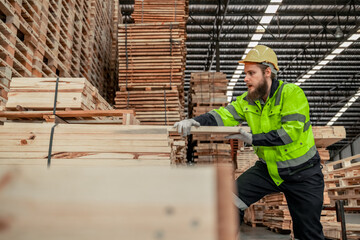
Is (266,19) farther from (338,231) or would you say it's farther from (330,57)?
(338,231)

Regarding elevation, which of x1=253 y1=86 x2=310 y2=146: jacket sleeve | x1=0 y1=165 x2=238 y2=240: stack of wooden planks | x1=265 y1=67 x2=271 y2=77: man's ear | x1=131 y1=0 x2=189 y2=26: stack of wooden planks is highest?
x1=131 y1=0 x2=189 y2=26: stack of wooden planks

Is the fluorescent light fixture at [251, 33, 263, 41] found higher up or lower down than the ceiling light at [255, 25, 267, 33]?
lower down

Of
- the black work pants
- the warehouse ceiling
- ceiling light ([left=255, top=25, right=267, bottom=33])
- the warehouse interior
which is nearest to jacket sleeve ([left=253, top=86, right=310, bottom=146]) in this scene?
the black work pants

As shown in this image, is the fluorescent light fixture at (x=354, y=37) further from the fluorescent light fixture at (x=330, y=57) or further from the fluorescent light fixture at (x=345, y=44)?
the fluorescent light fixture at (x=330, y=57)

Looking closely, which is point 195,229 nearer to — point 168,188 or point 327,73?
point 168,188

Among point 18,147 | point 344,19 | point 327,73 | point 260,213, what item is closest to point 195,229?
point 18,147

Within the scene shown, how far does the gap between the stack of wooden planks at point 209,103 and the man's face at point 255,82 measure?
194 inches

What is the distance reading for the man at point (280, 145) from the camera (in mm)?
3059

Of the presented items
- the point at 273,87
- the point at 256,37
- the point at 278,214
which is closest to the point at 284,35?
the point at 256,37

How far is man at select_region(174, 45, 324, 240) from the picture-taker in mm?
3059

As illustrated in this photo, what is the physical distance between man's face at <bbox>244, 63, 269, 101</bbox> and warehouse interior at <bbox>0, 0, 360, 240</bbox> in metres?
0.86

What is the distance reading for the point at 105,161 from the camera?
2.63 metres

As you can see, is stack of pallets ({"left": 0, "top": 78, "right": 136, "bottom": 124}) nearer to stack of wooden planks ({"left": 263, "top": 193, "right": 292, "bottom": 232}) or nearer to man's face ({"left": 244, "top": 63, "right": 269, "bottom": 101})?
man's face ({"left": 244, "top": 63, "right": 269, "bottom": 101})

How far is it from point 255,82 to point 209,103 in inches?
206
